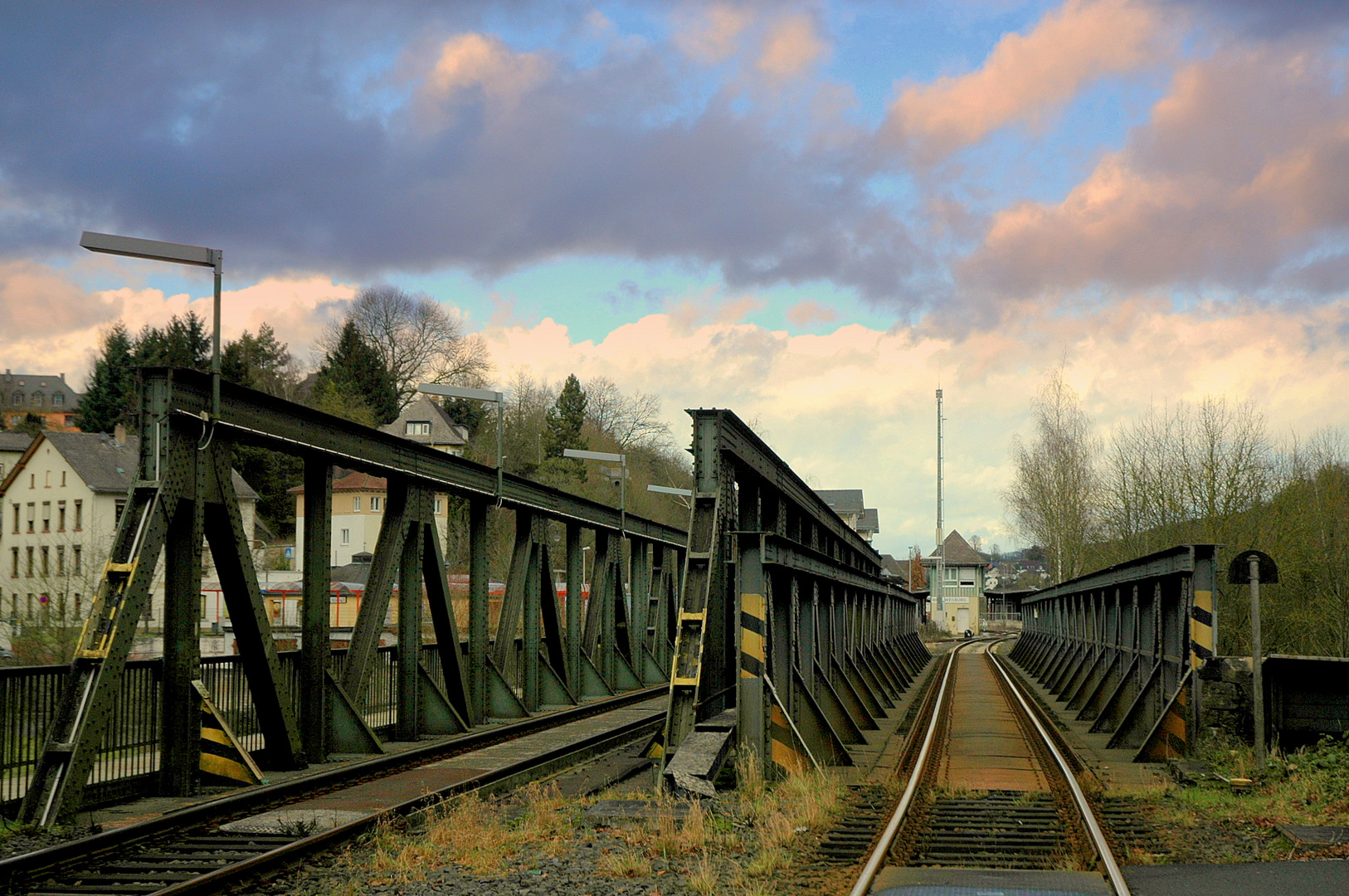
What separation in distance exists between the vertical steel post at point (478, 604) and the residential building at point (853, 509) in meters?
119

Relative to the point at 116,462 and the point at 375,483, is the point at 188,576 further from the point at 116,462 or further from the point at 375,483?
the point at 375,483

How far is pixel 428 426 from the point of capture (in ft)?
265

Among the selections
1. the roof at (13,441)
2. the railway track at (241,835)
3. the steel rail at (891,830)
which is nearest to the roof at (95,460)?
the roof at (13,441)

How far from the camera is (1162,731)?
1349 centimetres

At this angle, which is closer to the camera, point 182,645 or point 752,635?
point 182,645

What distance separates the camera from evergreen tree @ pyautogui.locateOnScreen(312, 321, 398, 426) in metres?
80.9

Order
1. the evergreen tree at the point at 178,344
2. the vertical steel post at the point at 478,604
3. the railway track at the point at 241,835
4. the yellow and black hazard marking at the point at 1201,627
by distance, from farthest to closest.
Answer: the evergreen tree at the point at 178,344
the vertical steel post at the point at 478,604
the yellow and black hazard marking at the point at 1201,627
the railway track at the point at 241,835

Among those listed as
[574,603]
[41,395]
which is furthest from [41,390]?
[574,603]

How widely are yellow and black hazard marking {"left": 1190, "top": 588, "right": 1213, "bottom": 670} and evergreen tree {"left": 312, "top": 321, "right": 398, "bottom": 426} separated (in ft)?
236

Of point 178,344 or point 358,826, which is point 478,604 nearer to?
point 358,826

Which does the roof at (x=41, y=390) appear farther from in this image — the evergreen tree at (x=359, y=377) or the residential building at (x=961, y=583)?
the residential building at (x=961, y=583)

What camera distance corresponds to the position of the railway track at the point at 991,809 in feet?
25.9

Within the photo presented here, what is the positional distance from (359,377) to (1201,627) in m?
75.5

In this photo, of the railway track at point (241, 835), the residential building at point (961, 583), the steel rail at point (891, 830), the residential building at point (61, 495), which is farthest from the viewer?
the residential building at point (961, 583)
